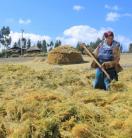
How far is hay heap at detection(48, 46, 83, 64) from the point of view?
26625 mm

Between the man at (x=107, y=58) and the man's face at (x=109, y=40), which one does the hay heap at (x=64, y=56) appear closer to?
the man at (x=107, y=58)

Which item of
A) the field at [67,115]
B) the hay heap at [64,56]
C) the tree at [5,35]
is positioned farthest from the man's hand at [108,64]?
the tree at [5,35]

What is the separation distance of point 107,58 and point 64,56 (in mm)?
17034

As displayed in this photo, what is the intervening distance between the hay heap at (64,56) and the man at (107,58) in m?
16.7

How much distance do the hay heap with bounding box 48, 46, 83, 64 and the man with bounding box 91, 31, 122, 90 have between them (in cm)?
1672

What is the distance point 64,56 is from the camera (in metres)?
26.7

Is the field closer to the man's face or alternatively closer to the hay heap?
the man's face

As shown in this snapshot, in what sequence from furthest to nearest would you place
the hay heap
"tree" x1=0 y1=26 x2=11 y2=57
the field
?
"tree" x1=0 y1=26 x2=11 y2=57 → the hay heap → the field

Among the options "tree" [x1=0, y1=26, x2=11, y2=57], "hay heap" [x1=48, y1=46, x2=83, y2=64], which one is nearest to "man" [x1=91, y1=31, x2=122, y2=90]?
"hay heap" [x1=48, y1=46, x2=83, y2=64]

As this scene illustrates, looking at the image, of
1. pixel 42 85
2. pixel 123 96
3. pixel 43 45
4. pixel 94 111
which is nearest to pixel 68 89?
pixel 42 85

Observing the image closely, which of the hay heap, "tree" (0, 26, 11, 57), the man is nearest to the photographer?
the man

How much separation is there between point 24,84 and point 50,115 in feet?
13.2

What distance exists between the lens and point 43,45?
98688 mm

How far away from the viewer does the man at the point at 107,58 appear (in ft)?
31.2
